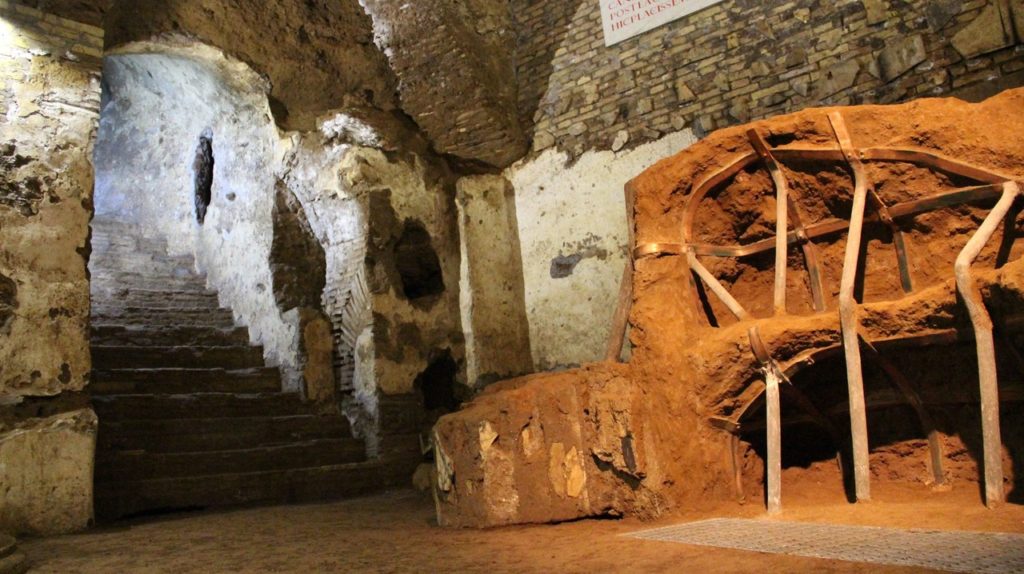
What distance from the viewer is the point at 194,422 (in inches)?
218

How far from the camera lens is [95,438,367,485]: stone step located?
4.85m

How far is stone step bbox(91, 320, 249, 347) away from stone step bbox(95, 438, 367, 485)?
69.3 inches

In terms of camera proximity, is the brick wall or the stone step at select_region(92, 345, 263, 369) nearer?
the brick wall

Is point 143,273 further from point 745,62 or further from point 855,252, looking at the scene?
point 855,252

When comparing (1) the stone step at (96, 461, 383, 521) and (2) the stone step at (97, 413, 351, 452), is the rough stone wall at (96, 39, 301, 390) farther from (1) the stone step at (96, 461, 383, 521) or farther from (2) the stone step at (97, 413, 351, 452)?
(1) the stone step at (96, 461, 383, 521)

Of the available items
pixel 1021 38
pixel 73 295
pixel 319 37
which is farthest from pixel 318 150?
pixel 1021 38

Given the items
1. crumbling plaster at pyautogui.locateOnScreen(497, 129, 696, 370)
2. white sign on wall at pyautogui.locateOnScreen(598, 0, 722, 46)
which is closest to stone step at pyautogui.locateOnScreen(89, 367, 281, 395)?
crumbling plaster at pyautogui.locateOnScreen(497, 129, 696, 370)

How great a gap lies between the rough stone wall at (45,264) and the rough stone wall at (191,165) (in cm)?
134

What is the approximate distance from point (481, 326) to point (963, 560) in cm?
529

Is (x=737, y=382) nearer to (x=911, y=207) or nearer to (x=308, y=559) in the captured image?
(x=911, y=207)

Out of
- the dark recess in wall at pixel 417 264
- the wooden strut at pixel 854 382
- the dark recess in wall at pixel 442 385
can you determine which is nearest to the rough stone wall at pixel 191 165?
the dark recess in wall at pixel 417 264

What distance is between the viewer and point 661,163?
412 centimetres

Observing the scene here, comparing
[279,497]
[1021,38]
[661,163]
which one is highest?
[1021,38]

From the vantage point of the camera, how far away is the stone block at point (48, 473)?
3.97 m
